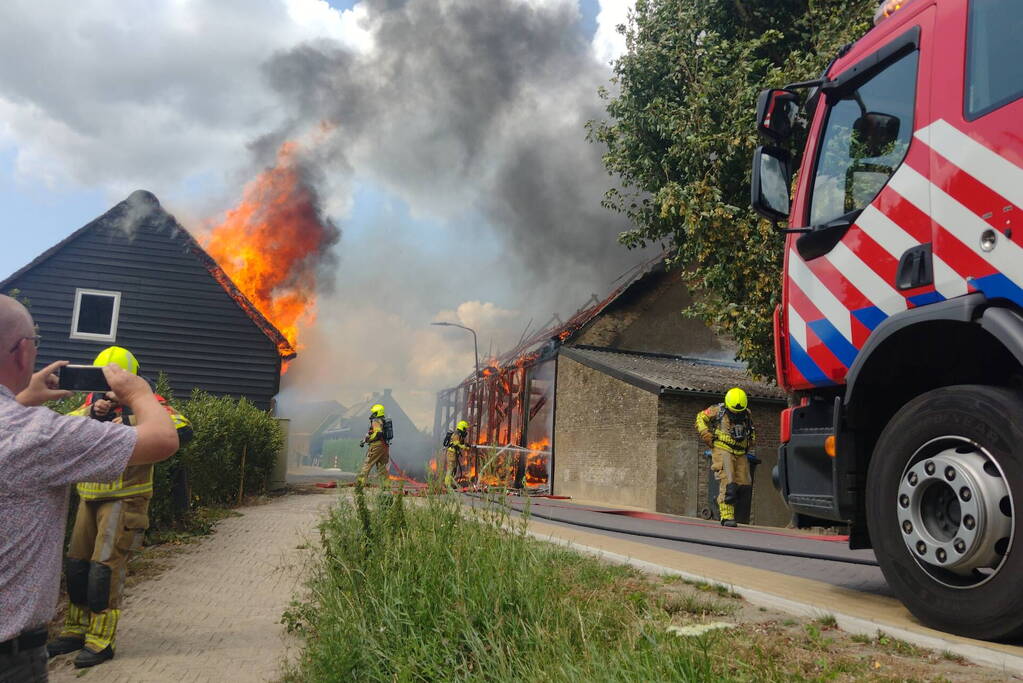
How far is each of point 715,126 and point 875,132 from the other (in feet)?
34.4

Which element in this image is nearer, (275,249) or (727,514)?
(727,514)

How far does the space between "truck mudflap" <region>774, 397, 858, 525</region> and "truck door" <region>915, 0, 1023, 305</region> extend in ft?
3.33

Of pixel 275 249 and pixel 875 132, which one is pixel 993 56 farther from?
pixel 275 249

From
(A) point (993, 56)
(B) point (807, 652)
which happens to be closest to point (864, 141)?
(A) point (993, 56)

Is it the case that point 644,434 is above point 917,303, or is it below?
below

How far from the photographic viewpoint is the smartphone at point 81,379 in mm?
2451

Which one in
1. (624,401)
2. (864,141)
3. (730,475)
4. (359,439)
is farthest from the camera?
(359,439)

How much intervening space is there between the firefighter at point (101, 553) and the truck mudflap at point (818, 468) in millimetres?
3710

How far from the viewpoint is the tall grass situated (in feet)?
9.29

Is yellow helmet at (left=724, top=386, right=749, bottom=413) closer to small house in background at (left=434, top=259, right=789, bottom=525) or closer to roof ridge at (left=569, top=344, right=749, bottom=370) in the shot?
small house in background at (left=434, top=259, right=789, bottom=525)

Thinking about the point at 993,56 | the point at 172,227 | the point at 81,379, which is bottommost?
the point at 81,379

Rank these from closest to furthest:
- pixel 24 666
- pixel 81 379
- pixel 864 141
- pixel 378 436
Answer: pixel 24 666, pixel 81 379, pixel 864 141, pixel 378 436

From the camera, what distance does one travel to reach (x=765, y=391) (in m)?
20.2

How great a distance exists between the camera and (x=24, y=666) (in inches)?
81.1
